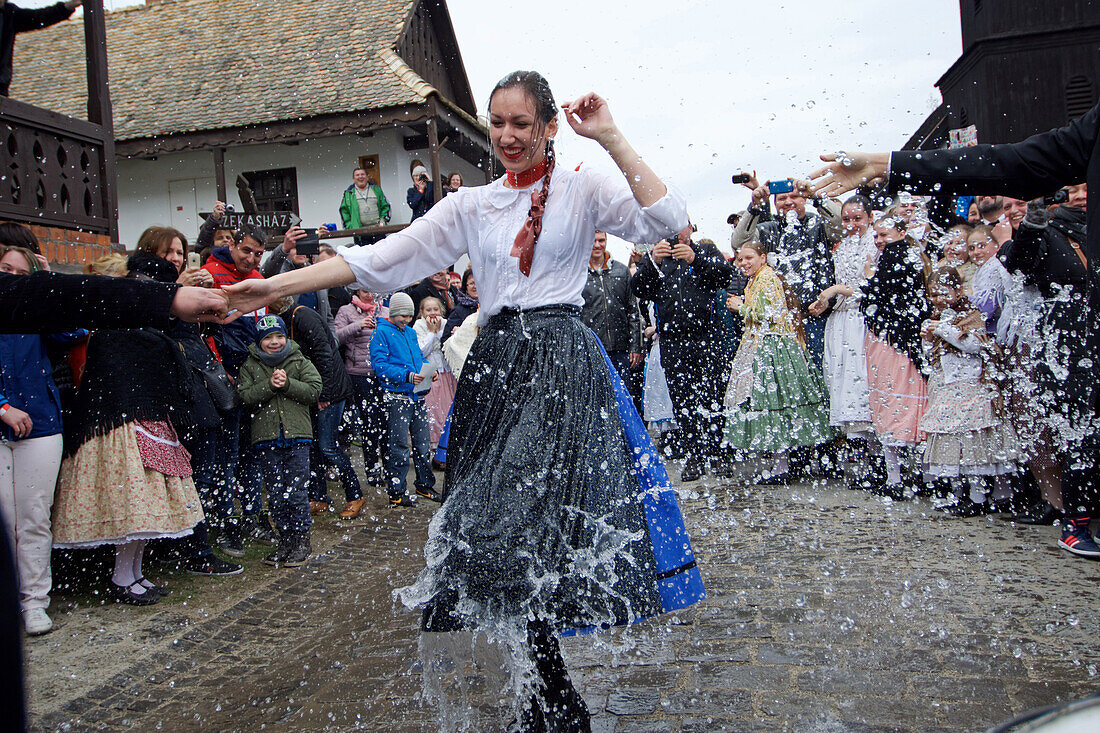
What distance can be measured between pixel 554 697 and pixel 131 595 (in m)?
3.25

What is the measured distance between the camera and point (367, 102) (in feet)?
59.7

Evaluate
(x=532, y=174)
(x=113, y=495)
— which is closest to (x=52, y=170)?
(x=113, y=495)

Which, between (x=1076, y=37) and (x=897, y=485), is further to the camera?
(x=1076, y=37)

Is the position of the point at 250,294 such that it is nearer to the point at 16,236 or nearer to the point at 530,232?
the point at 530,232

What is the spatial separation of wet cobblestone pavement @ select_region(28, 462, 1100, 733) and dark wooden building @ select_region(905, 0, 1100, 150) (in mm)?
23594

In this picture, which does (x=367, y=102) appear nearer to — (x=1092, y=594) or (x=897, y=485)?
(x=897, y=485)

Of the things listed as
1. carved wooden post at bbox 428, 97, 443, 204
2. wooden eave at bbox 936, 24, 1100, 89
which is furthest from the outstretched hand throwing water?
wooden eave at bbox 936, 24, 1100, 89

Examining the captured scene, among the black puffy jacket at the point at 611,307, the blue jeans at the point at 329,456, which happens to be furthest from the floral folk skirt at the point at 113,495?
the black puffy jacket at the point at 611,307

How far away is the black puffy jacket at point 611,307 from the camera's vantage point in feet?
27.2

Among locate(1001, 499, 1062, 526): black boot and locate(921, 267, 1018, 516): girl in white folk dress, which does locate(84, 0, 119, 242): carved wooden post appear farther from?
locate(1001, 499, 1062, 526): black boot

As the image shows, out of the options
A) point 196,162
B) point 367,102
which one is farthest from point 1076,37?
point 196,162

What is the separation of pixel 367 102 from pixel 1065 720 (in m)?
18.8

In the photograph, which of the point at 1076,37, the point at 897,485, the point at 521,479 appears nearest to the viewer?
the point at 521,479

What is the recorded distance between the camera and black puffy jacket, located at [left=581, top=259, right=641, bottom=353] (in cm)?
830
